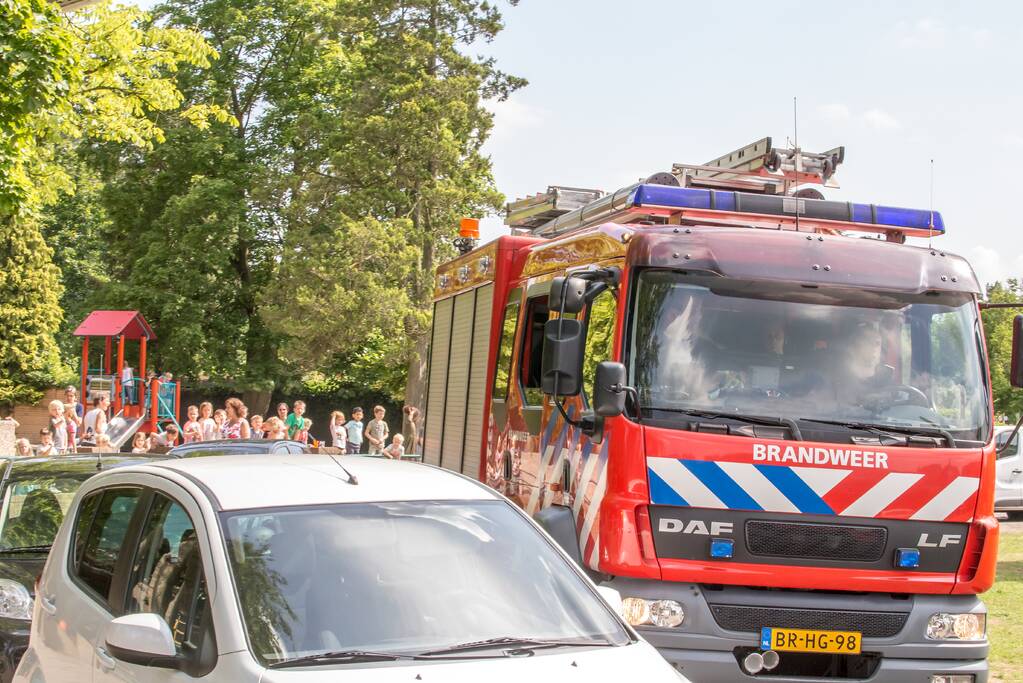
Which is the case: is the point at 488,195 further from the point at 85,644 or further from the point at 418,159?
the point at 85,644

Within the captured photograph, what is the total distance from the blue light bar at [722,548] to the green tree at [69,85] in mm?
9521

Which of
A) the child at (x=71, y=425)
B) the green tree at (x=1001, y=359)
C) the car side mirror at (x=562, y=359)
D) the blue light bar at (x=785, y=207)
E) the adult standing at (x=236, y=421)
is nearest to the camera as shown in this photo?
the car side mirror at (x=562, y=359)

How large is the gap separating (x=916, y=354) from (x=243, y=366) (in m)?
40.2

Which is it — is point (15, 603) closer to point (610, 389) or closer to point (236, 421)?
point (610, 389)

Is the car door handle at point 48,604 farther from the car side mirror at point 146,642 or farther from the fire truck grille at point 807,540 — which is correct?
the fire truck grille at point 807,540

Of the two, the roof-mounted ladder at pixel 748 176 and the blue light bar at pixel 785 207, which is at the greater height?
the roof-mounted ladder at pixel 748 176

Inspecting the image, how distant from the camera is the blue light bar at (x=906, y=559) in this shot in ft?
24.2

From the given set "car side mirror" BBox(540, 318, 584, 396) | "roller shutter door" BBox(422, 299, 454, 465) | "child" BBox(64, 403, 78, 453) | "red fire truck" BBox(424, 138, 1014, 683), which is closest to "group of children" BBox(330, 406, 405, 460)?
"child" BBox(64, 403, 78, 453)

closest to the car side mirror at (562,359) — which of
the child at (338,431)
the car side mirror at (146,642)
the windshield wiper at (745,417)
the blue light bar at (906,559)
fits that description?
the windshield wiper at (745,417)

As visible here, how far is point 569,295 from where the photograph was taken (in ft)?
24.9

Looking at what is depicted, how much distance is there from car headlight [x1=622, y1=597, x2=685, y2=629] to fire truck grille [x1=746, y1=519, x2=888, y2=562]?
530mm

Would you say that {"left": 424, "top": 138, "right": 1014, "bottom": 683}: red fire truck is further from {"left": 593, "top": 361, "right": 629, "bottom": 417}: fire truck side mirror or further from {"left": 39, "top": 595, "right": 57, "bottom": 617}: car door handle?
{"left": 39, "top": 595, "right": 57, "bottom": 617}: car door handle

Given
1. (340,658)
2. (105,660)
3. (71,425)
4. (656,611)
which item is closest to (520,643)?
(340,658)

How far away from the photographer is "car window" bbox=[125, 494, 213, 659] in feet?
14.4
